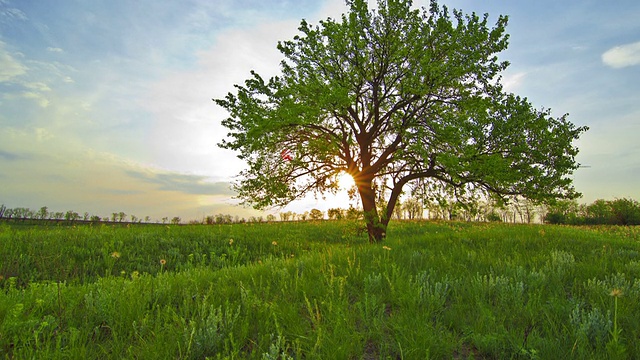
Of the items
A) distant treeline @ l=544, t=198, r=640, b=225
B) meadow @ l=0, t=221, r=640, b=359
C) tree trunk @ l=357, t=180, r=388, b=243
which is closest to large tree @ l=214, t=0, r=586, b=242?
tree trunk @ l=357, t=180, r=388, b=243

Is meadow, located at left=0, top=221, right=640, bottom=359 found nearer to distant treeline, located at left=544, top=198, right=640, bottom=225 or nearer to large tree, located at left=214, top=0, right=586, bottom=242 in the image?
large tree, located at left=214, top=0, right=586, bottom=242

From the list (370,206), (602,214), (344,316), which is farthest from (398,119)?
(602,214)

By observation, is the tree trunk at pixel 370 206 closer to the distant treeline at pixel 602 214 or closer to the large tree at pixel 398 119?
the large tree at pixel 398 119

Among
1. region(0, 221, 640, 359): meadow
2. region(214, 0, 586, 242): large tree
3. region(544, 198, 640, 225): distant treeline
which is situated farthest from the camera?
region(544, 198, 640, 225): distant treeline

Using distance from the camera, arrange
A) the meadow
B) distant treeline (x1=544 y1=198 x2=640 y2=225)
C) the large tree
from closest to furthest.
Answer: the meadow → the large tree → distant treeline (x1=544 y1=198 x2=640 y2=225)

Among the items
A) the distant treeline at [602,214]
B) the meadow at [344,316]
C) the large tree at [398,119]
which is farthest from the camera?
the distant treeline at [602,214]

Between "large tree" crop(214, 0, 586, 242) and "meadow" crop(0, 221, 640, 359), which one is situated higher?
"large tree" crop(214, 0, 586, 242)

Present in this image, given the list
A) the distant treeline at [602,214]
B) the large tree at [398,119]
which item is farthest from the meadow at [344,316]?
the distant treeline at [602,214]

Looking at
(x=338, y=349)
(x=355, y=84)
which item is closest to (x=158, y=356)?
(x=338, y=349)

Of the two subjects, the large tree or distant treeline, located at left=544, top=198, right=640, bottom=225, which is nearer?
the large tree

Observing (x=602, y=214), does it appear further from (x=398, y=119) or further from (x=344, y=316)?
(x=344, y=316)

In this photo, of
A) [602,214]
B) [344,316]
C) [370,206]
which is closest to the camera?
[344,316]

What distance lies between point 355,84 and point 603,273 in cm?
1246

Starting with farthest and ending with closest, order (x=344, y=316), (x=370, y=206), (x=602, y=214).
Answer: (x=602, y=214)
(x=370, y=206)
(x=344, y=316)
